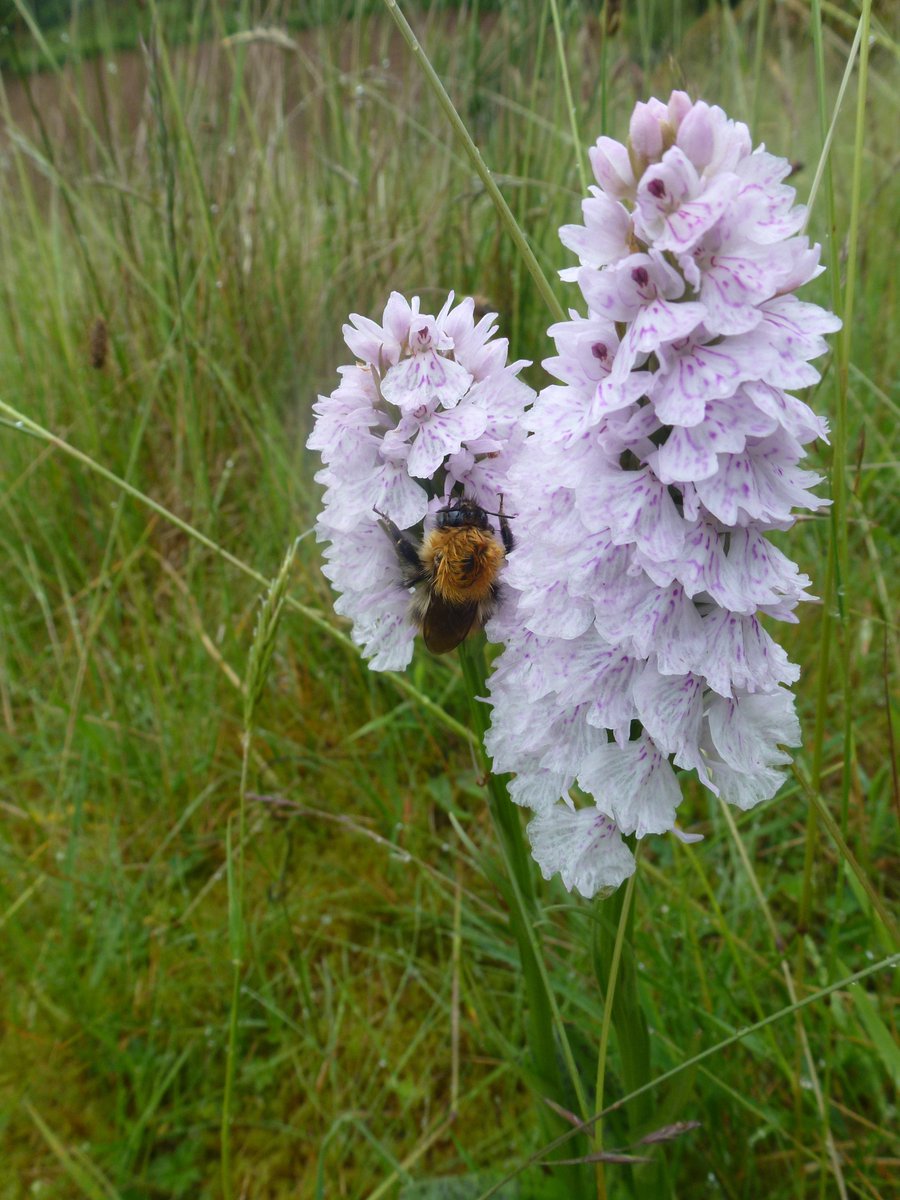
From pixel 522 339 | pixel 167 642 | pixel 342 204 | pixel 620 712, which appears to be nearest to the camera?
pixel 620 712

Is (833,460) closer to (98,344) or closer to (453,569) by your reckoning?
(453,569)

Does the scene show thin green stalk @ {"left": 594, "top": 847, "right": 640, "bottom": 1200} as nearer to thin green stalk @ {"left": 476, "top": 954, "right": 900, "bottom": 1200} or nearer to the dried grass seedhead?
thin green stalk @ {"left": 476, "top": 954, "right": 900, "bottom": 1200}

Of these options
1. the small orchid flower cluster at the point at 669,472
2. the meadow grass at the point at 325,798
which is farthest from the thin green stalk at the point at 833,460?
the small orchid flower cluster at the point at 669,472

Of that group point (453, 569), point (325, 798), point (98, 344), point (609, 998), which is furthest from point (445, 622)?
point (98, 344)

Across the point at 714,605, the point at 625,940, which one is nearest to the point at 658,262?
the point at 714,605

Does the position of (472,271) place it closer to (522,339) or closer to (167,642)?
(522,339)

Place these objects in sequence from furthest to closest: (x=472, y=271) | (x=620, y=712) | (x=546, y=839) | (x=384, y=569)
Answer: (x=472, y=271)
(x=384, y=569)
(x=546, y=839)
(x=620, y=712)

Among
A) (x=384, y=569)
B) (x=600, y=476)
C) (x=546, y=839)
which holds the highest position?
(x=600, y=476)
